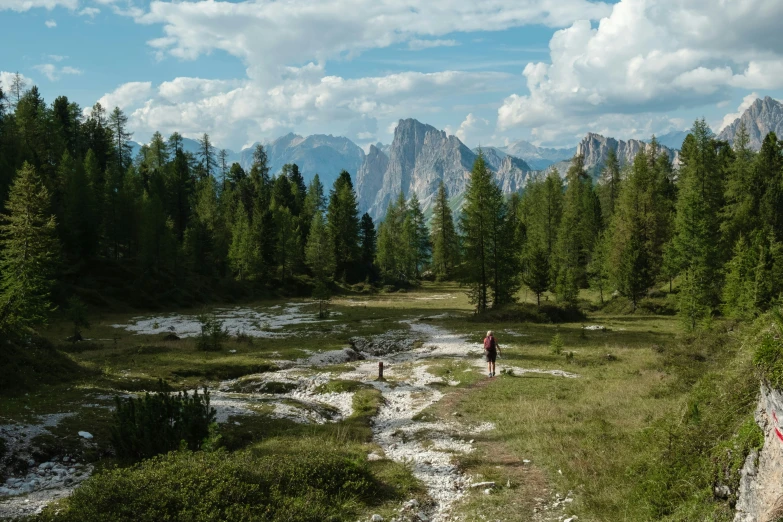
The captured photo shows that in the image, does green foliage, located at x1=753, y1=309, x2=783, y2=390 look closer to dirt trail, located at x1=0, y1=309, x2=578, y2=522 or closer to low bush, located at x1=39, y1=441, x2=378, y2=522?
dirt trail, located at x1=0, y1=309, x2=578, y2=522

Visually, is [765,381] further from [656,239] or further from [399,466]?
[656,239]

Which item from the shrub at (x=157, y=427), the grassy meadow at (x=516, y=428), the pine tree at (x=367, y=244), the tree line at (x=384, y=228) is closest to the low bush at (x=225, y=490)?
the grassy meadow at (x=516, y=428)

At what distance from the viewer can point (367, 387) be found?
22078 millimetres

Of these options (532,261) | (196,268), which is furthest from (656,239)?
(196,268)

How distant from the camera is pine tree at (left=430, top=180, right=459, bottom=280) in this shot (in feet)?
335

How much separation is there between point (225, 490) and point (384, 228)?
108846 mm

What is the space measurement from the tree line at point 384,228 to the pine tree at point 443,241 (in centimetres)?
36

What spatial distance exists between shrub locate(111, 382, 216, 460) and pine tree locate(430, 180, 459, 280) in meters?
88.1

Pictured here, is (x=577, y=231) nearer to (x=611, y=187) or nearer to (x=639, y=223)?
(x=639, y=223)

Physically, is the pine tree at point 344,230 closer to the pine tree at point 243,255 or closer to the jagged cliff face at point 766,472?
the pine tree at point 243,255

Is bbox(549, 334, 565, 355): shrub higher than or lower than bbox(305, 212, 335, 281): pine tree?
lower

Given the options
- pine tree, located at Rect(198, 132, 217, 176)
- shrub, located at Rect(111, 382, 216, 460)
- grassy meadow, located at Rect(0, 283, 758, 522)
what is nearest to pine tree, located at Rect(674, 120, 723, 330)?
grassy meadow, located at Rect(0, 283, 758, 522)

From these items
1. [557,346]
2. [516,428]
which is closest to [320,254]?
[557,346]

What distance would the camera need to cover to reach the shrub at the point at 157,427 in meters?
12.6
